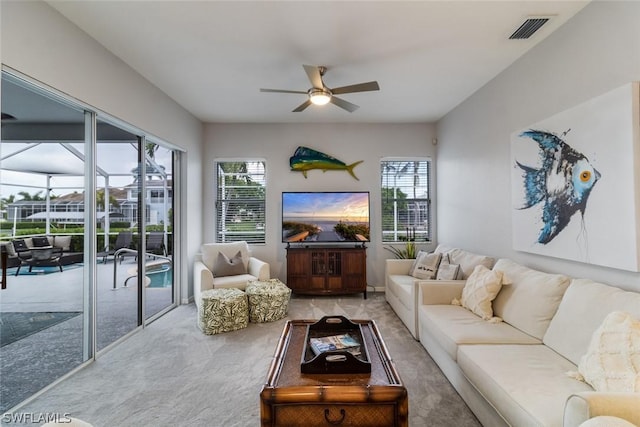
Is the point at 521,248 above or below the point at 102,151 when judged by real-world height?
below

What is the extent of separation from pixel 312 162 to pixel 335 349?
3.50 meters

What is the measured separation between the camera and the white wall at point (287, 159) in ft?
16.3

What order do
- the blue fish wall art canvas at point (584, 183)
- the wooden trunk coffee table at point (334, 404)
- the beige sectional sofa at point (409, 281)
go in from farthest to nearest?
the beige sectional sofa at point (409, 281), the blue fish wall art canvas at point (584, 183), the wooden trunk coffee table at point (334, 404)

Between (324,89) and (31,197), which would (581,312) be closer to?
(324,89)

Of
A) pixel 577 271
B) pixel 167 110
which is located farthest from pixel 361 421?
pixel 167 110

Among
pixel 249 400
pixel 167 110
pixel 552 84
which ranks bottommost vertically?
pixel 249 400

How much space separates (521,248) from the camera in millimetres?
2820

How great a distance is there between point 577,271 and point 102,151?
169 inches

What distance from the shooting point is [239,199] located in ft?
16.6

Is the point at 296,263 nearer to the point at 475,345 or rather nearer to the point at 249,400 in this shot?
the point at 249,400

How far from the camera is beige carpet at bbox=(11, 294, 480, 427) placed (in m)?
1.95

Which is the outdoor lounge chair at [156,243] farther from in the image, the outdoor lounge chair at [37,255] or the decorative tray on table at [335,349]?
the decorative tray on table at [335,349]

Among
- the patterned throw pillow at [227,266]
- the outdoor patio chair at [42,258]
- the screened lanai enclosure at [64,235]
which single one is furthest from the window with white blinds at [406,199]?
the outdoor patio chair at [42,258]

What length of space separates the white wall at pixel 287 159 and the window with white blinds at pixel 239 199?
0.44 ft
